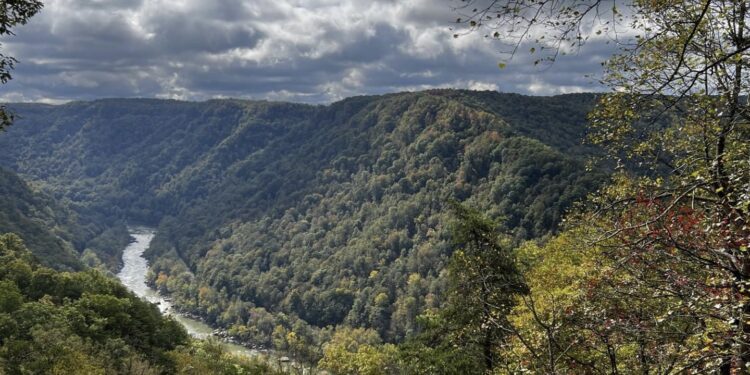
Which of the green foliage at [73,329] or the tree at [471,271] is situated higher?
the tree at [471,271]

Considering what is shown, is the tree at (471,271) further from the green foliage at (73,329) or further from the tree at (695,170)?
the green foliage at (73,329)

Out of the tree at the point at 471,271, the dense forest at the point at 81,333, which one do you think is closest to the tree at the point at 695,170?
the tree at the point at 471,271

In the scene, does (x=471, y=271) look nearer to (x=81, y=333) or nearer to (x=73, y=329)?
(x=73, y=329)

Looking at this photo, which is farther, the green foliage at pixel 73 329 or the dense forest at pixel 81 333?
the dense forest at pixel 81 333

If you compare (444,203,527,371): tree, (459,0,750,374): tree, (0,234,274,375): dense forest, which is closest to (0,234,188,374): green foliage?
(0,234,274,375): dense forest

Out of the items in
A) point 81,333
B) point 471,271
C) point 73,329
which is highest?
point 471,271

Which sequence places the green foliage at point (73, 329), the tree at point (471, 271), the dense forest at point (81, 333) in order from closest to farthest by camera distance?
1. the tree at point (471, 271)
2. the green foliage at point (73, 329)
3. the dense forest at point (81, 333)

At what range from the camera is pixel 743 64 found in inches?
412

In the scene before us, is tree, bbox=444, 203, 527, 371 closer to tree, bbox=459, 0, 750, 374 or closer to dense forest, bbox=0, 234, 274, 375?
tree, bbox=459, 0, 750, 374

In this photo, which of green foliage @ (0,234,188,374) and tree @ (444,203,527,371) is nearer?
tree @ (444,203,527,371)

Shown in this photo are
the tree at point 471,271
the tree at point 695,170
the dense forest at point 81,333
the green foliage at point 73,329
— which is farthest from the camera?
the dense forest at point 81,333

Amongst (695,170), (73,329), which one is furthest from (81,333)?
(695,170)

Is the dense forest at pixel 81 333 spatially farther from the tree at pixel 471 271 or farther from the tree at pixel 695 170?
the tree at pixel 695 170

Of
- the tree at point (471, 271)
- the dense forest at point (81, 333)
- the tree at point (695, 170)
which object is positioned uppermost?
the tree at point (695, 170)
